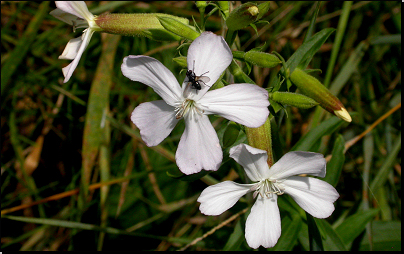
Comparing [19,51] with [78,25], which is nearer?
[78,25]

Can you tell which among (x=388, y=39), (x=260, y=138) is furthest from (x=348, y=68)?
(x=260, y=138)

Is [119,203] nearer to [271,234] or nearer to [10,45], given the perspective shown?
[271,234]

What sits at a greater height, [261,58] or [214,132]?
[261,58]

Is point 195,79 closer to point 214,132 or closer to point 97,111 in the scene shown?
point 214,132

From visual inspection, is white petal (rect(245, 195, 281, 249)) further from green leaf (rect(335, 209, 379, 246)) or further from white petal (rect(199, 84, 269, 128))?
green leaf (rect(335, 209, 379, 246))

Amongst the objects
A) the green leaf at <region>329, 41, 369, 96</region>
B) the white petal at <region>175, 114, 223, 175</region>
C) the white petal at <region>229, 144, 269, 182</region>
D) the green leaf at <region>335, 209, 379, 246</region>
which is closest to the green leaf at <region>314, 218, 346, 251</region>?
the green leaf at <region>335, 209, 379, 246</region>

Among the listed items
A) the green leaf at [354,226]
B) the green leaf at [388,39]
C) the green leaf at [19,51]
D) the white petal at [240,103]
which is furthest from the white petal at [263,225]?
the green leaf at [19,51]
